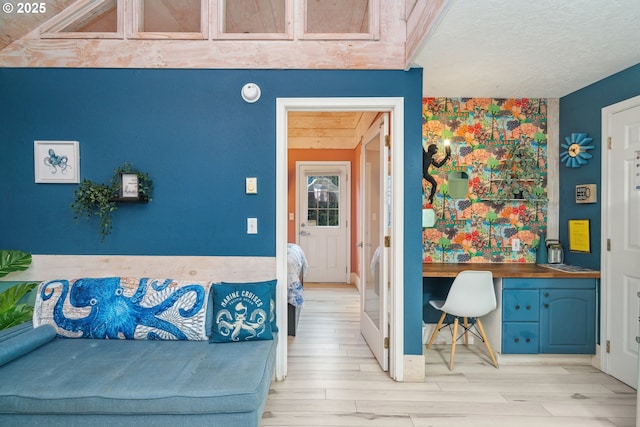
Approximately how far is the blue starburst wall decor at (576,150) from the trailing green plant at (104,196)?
363 centimetres

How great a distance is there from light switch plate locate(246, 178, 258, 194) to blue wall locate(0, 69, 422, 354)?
0.11ft

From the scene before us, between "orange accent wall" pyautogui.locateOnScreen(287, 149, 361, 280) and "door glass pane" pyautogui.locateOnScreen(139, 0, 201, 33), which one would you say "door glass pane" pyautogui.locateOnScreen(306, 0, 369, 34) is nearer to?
"door glass pane" pyautogui.locateOnScreen(139, 0, 201, 33)

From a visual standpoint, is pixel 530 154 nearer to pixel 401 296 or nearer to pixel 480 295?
pixel 480 295

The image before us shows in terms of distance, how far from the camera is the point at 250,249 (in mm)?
2732

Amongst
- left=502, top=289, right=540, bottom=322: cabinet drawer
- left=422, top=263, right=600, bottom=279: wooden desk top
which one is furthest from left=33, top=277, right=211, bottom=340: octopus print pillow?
left=502, top=289, right=540, bottom=322: cabinet drawer

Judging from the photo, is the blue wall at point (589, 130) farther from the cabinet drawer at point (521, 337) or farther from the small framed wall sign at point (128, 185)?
the small framed wall sign at point (128, 185)

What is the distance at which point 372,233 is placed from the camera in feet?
11.5

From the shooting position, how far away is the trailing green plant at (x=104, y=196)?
102 inches

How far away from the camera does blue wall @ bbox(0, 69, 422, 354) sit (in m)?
2.72

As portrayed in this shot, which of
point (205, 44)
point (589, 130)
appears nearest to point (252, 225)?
point (205, 44)

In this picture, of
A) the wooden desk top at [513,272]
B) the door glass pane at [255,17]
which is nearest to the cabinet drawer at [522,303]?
the wooden desk top at [513,272]

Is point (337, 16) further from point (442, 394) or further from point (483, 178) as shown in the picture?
point (442, 394)

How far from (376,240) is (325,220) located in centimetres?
322

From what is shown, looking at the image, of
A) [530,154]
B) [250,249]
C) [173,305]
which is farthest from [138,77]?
[530,154]
